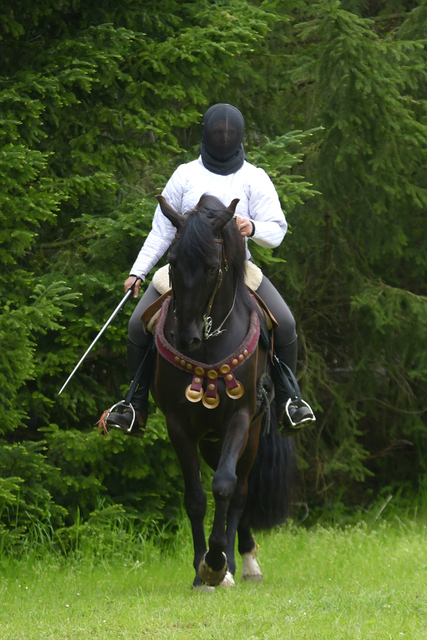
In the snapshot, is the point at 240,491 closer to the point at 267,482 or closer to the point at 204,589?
the point at 267,482

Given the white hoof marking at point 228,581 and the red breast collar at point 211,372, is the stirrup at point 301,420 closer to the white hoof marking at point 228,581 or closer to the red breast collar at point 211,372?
the red breast collar at point 211,372

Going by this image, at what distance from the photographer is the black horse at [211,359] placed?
515 cm

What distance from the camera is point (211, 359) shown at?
5.61 m

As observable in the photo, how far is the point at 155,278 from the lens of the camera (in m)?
6.50

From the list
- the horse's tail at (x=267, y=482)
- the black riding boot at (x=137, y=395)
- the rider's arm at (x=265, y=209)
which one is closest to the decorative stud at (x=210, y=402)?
the black riding boot at (x=137, y=395)

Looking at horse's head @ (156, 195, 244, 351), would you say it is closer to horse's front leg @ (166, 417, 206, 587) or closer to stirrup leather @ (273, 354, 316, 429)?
horse's front leg @ (166, 417, 206, 587)

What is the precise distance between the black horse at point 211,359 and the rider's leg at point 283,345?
0.17 m

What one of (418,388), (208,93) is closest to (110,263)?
(208,93)

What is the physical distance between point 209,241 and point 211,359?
2.74 feet

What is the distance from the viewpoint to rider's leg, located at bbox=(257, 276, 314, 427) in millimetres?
6352

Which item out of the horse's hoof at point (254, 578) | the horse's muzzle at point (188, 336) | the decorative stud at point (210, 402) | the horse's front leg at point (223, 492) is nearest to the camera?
the horse's muzzle at point (188, 336)

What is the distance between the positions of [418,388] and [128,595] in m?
7.54

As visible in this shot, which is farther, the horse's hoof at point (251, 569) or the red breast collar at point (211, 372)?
the horse's hoof at point (251, 569)

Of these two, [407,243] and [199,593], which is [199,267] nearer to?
[199,593]
